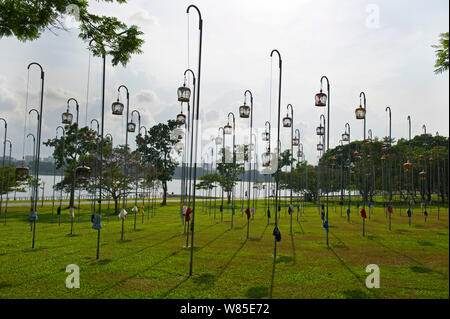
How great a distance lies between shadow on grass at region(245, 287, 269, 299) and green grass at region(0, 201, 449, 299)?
0.03m

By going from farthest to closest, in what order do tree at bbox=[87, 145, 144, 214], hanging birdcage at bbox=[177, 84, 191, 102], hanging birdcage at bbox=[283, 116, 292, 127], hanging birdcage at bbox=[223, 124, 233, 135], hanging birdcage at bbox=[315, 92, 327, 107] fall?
tree at bbox=[87, 145, 144, 214] < hanging birdcage at bbox=[223, 124, 233, 135] < hanging birdcage at bbox=[283, 116, 292, 127] < hanging birdcage at bbox=[315, 92, 327, 107] < hanging birdcage at bbox=[177, 84, 191, 102]

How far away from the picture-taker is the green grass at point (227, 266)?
880cm

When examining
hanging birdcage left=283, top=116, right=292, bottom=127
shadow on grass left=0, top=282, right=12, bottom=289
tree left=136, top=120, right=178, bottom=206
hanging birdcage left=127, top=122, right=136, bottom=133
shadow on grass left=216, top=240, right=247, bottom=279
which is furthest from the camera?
tree left=136, top=120, right=178, bottom=206

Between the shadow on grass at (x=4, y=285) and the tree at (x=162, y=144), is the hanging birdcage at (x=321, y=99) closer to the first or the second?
the shadow on grass at (x=4, y=285)

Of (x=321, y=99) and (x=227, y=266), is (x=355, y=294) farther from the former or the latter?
(x=321, y=99)

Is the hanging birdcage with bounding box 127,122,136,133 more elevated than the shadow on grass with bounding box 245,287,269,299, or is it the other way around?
the hanging birdcage with bounding box 127,122,136,133

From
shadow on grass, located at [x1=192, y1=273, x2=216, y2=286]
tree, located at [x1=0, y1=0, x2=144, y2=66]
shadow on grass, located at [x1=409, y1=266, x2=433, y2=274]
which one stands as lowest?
shadow on grass, located at [x1=192, y1=273, x2=216, y2=286]

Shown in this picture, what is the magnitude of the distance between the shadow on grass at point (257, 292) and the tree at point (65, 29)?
10156mm

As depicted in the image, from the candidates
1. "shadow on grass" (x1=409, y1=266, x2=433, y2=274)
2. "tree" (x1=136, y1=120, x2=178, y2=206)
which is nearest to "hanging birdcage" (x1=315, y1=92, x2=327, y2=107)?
"shadow on grass" (x1=409, y1=266, x2=433, y2=274)

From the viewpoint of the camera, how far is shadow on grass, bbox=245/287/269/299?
851 centimetres

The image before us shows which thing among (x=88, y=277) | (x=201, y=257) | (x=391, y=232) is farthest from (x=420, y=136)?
(x=88, y=277)

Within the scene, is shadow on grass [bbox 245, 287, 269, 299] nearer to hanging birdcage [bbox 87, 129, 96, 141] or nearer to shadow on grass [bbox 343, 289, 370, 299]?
shadow on grass [bbox 343, 289, 370, 299]

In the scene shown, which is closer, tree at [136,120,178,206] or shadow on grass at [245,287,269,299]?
shadow on grass at [245,287,269,299]
